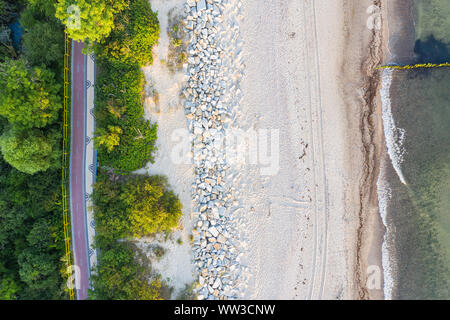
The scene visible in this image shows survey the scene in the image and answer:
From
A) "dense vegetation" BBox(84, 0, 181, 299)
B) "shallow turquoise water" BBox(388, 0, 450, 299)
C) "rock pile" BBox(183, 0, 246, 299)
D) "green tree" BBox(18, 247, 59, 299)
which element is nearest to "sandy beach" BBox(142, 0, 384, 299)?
"rock pile" BBox(183, 0, 246, 299)

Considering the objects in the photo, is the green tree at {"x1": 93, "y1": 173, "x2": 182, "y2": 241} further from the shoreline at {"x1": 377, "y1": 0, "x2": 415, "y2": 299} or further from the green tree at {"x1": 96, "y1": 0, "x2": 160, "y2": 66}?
the shoreline at {"x1": 377, "y1": 0, "x2": 415, "y2": 299}

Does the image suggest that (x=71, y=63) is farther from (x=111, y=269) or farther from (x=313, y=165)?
(x=313, y=165)

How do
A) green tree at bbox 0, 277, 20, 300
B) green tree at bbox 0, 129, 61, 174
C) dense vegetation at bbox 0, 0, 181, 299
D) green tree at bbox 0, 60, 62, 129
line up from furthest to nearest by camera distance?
dense vegetation at bbox 0, 0, 181, 299, green tree at bbox 0, 277, 20, 300, green tree at bbox 0, 129, 61, 174, green tree at bbox 0, 60, 62, 129

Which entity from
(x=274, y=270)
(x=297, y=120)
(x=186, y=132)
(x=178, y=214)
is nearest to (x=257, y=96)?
(x=297, y=120)

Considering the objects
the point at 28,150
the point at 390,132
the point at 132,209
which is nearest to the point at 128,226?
the point at 132,209

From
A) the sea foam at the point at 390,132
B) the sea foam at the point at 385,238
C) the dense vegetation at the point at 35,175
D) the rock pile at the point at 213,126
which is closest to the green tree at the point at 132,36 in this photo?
the rock pile at the point at 213,126

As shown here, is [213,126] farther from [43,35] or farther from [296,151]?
[43,35]

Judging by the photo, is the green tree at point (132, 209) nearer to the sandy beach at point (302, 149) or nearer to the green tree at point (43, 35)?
the sandy beach at point (302, 149)

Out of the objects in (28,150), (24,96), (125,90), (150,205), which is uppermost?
(125,90)
